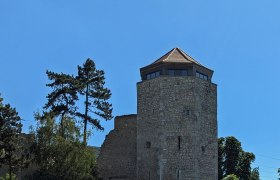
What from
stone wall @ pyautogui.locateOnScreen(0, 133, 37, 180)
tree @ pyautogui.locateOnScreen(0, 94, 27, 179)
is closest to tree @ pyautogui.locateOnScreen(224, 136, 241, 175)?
stone wall @ pyautogui.locateOnScreen(0, 133, 37, 180)

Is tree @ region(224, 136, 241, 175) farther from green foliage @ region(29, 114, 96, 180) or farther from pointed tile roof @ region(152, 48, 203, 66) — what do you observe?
green foliage @ region(29, 114, 96, 180)

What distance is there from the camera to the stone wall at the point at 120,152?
4106cm

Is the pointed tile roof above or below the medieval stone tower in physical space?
above

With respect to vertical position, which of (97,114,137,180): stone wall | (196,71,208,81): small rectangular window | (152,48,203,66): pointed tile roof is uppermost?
(152,48,203,66): pointed tile roof

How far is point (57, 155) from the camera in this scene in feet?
118

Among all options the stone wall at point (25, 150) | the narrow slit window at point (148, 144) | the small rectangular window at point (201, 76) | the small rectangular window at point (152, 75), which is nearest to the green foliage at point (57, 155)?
the stone wall at point (25, 150)

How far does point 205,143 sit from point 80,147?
822 centimetres

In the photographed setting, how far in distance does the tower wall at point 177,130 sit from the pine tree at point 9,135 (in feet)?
29.6

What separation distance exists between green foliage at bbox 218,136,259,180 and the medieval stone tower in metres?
10.1

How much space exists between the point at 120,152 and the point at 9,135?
1154cm

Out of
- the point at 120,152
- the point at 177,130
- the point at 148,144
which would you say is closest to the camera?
the point at 177,130

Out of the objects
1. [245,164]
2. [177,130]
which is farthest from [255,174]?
[177,130]

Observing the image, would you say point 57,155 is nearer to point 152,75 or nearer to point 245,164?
point 152,75

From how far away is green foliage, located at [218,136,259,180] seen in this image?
48438mm
